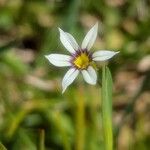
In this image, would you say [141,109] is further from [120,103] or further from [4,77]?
[4,77]

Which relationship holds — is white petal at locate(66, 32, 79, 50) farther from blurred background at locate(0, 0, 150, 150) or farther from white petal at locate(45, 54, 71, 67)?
blurred background at locate(0, 0, 150, 150)

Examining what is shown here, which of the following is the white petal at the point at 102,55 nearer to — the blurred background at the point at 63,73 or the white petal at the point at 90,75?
the white petal at the point at 90,75

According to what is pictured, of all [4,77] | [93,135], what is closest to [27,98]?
[4,77]

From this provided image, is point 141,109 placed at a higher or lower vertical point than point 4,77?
lower

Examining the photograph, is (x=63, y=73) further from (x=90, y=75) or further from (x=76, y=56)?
(x=90, y=75)

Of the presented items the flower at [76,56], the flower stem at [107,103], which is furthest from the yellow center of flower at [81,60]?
the flower stem at [107,103]

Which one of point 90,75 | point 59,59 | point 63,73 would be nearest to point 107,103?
point 90,75
